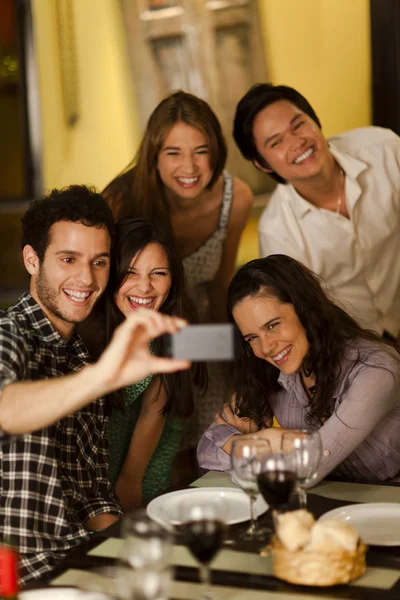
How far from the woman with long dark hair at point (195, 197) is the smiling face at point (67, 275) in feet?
1.89

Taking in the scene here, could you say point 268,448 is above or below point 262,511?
above

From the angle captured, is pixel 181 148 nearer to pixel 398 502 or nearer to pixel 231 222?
pixel 231 222

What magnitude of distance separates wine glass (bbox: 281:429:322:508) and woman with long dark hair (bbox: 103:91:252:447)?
1.25 meters

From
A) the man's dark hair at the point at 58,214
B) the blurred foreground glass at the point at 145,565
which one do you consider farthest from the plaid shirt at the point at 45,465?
the blurred foreground glass at the point at 145,565

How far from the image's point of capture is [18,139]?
5496 millimetres

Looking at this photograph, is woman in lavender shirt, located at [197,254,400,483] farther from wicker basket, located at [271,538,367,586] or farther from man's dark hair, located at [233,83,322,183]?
man's dark hair, located at [233,83,322,183]

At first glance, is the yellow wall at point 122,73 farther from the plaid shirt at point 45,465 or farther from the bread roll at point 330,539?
the bread roll at point 330,539

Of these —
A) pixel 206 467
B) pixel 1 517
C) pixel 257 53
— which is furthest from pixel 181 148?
pixel 257 53

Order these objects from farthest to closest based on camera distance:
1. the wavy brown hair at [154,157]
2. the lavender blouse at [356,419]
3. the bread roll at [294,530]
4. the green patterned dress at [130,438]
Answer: the wavy brown hair at [154,157] → the green patterned dress at [130,438] → the lavender blouse at [356,419] → the bread roll at [294,530]

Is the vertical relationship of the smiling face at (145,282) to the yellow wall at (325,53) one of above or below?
below

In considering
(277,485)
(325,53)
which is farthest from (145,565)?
(325,53)

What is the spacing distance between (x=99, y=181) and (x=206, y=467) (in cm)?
324

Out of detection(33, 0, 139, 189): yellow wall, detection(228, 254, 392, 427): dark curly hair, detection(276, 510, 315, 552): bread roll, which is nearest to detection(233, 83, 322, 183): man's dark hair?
detection(228, 254, 392, 427): dark curly hair

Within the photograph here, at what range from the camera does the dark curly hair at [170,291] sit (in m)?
2.42
